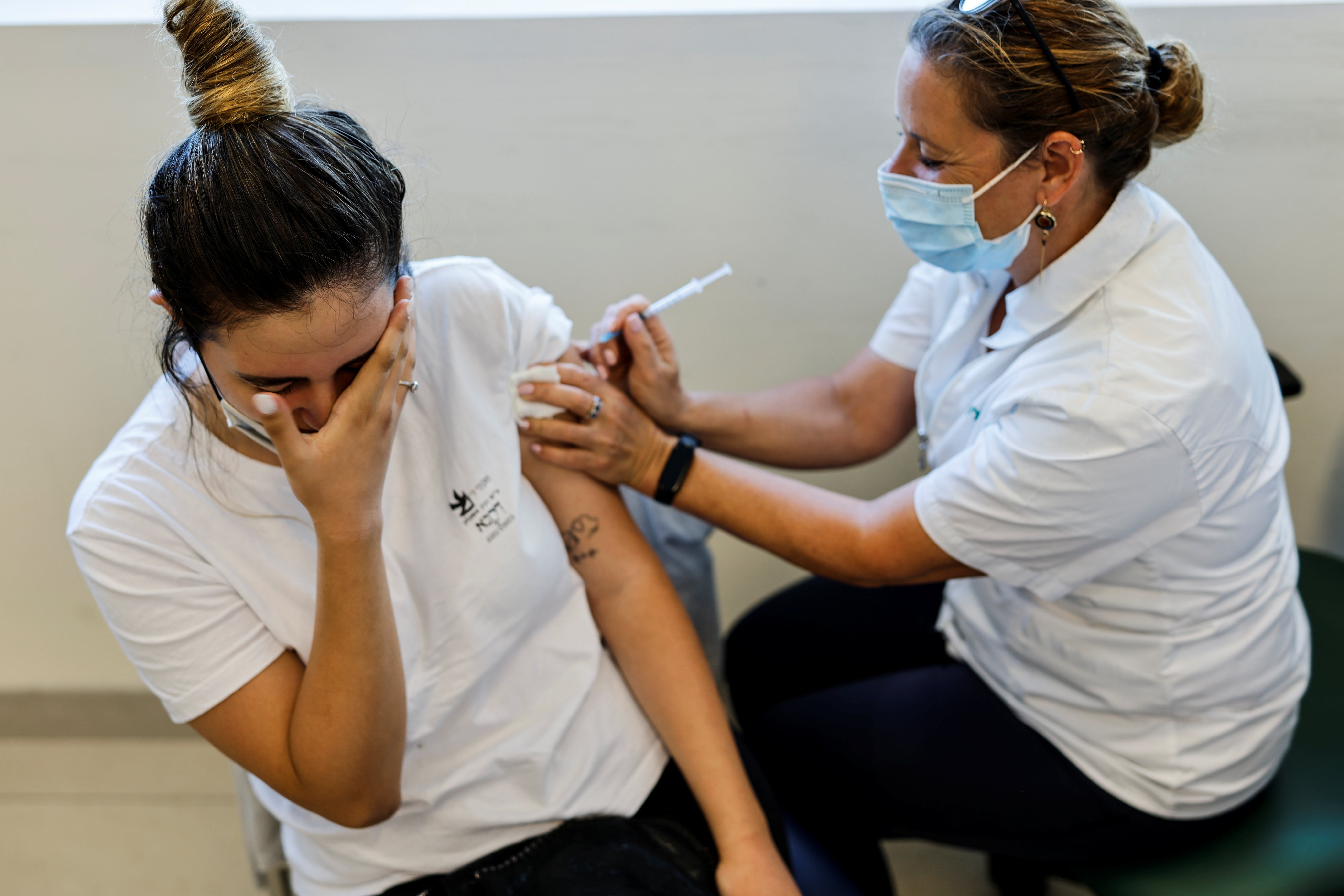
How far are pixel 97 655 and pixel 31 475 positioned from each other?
42 centimetres

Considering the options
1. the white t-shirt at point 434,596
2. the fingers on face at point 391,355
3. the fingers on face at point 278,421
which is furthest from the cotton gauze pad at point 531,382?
the fingers on face at point 278,421

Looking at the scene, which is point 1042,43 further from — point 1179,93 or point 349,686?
point 349,686

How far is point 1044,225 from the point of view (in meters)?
1.23

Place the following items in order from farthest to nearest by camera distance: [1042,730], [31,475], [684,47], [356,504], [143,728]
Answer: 1. [143,728]
2. [31,475]
3. [684,47]
4. [1042,730]
5. [356,504]

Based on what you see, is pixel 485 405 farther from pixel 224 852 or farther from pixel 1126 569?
pixel 224 852

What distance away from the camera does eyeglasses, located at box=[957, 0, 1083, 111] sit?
1114 millimetres

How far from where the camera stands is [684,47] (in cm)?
158

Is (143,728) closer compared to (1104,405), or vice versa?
(1104,405)

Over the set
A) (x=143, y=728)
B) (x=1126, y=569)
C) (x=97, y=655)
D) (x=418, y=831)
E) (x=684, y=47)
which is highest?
(x=684, y=47)

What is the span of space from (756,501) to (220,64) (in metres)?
0.83

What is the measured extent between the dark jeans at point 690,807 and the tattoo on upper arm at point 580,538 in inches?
11.8

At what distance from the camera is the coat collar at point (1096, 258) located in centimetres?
121

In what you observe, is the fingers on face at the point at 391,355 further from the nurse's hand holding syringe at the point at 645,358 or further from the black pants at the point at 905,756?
the black pants at the point at 905,756

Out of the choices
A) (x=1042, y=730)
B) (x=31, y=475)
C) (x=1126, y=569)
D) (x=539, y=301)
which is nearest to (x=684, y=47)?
(x=539, y=301)
